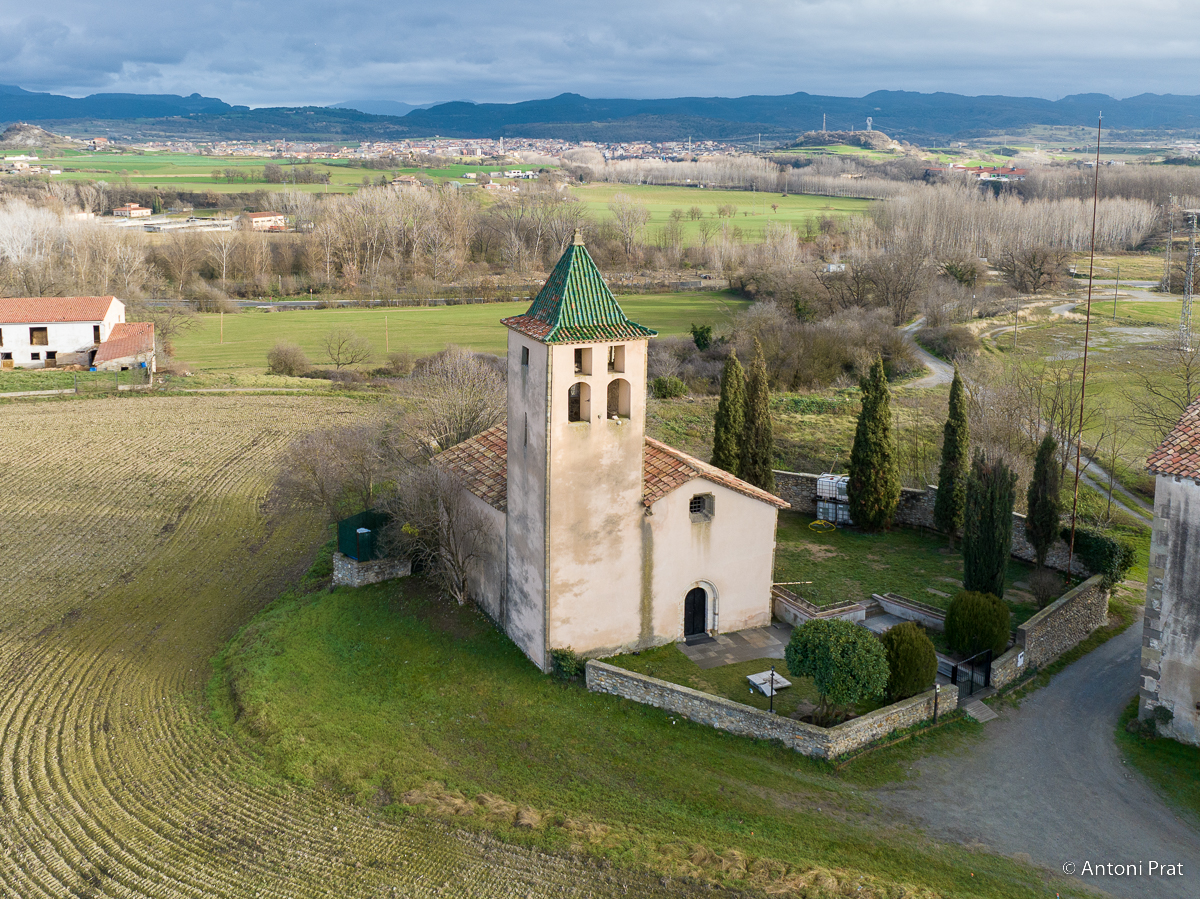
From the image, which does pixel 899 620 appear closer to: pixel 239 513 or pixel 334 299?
pixel 239 513

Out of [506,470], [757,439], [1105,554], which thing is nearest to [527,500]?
[506,470]

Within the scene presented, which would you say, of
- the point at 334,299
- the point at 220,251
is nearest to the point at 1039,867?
the point at 334,299

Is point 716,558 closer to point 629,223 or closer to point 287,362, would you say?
point 287,362

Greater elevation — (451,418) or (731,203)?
(731,203)

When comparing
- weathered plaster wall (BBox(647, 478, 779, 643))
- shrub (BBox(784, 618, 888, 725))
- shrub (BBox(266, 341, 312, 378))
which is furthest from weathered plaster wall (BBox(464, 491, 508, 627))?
shrub (BBox(266, 341, 312, 378))

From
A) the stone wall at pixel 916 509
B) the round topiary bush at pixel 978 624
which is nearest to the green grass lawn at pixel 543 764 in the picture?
the round topiary bush at pixel 978 624

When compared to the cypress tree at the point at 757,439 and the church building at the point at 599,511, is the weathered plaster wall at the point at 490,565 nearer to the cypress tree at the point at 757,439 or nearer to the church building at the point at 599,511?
the church building at the point at 599,511

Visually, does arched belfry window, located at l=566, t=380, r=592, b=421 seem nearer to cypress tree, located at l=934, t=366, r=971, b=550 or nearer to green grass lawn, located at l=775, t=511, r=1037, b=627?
green grass lawn, located at l=775, t=511, r=1037, b=627
